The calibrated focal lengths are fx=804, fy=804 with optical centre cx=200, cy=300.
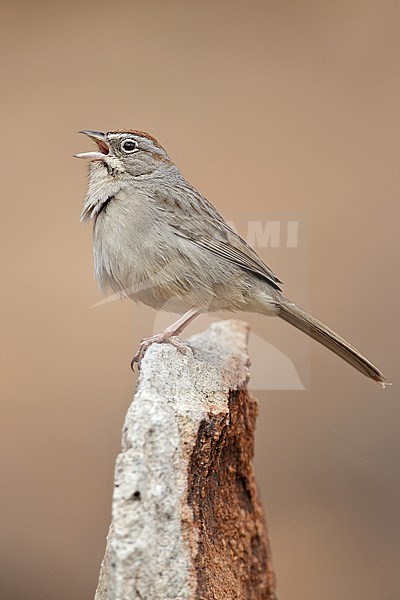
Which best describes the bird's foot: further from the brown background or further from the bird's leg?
the brown background

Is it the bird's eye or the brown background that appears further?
the brown background

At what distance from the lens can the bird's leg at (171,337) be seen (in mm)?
2916

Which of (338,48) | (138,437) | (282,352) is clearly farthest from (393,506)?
(338,48)

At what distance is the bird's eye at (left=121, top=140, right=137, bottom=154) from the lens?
2926 mm

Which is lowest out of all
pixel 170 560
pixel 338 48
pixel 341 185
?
pixel 170 560

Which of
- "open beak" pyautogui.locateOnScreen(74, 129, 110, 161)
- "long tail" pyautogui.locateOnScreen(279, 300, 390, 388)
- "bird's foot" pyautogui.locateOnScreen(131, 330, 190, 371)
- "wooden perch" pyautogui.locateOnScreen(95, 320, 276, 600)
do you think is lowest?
"wooden perch" pyautogui.locateOnScreen(95, 320, 276, 600)

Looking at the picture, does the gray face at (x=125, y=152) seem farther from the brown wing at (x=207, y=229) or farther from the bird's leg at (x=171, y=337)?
the bird's leg at (x=171, y=337)

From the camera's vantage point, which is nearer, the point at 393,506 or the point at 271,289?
the point at 271,289

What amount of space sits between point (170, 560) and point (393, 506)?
4.92 ft

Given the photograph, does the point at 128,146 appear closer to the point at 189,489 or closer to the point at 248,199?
→ the point at 248,199

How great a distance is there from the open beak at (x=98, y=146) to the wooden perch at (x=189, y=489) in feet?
2.36

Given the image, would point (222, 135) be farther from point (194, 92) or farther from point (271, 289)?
point (271, 289)

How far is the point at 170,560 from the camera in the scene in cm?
205

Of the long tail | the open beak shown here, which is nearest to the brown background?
the long tail
